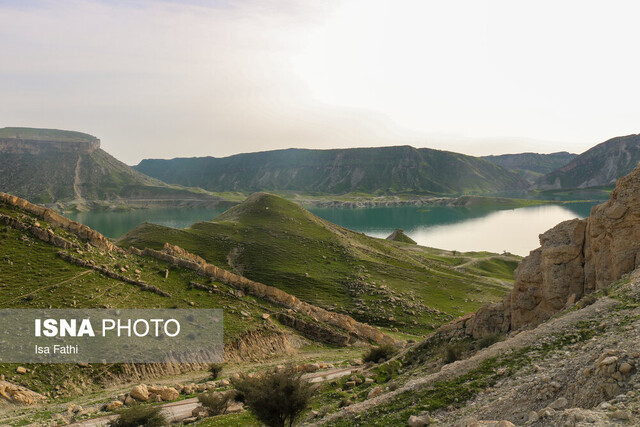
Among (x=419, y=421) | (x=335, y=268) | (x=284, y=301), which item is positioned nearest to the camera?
(x=419, y=421)

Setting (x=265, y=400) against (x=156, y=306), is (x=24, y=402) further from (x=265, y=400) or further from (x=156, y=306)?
(x=265, y=400)

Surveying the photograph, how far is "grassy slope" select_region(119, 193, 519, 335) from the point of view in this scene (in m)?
48.6

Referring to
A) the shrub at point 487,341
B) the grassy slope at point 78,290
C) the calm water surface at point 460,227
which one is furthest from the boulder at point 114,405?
the calm water surface at point 460,227

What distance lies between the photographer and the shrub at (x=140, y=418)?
666 inches

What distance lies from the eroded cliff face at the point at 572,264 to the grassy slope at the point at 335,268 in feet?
72.4

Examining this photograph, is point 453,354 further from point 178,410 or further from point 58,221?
point 58,221

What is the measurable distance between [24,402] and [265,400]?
1490 cm

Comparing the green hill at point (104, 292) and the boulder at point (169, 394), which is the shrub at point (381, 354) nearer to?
the green hill at point (104, 292)

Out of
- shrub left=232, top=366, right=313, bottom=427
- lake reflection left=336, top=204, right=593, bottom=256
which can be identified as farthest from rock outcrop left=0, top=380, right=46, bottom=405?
lake reflection left=336, top=204, right=593, bottom=256

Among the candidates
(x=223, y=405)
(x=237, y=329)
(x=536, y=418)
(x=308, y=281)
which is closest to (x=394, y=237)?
(x=308, y=281)

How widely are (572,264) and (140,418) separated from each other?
881 inches

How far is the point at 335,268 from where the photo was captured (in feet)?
194

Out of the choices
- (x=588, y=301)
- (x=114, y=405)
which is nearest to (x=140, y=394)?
(x=114, y=405)

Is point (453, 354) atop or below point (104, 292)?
below
